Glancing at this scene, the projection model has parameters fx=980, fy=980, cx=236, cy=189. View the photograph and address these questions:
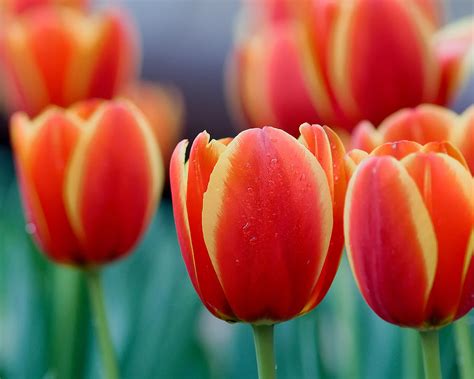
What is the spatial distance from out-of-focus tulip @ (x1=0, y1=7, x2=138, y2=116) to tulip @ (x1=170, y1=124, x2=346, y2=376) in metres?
0.36

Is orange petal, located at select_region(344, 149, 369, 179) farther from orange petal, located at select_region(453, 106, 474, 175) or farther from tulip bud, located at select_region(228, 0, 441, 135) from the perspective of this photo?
tulip bud, located at select_region(228, 0, 441, 135)

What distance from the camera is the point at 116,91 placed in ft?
2.31

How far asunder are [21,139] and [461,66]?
0.24 meters

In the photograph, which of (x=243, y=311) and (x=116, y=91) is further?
(x=116, y=91)

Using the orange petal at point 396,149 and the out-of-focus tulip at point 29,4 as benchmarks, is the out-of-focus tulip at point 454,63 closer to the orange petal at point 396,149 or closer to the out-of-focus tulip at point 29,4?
the orange petal at point 396,149

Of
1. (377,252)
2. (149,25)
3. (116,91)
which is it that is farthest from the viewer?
(149,25)

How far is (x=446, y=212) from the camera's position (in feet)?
1.06

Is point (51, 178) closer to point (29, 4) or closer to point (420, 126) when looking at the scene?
point (420, 126)

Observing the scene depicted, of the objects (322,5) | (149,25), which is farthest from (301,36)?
(149,25)

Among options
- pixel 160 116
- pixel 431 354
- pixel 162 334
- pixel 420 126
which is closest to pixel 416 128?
pixel 420 126

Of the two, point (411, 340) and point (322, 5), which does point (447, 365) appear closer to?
point (411, 340)

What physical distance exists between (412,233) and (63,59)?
0.43m

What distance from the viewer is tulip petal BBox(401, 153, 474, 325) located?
0.32m

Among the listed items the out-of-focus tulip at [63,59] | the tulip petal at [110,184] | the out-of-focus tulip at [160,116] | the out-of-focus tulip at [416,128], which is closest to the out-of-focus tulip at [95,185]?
the tulip petal at [110,184]
